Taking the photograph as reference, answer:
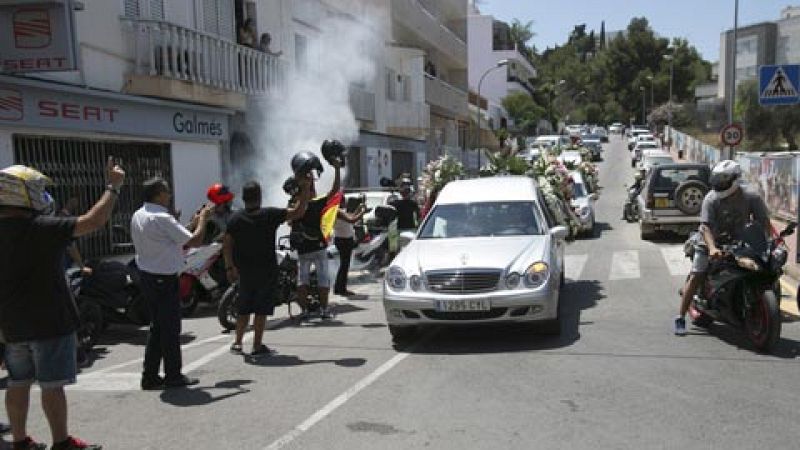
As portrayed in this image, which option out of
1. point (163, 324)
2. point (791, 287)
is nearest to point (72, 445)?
point (163, 324)

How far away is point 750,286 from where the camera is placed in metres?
6.82

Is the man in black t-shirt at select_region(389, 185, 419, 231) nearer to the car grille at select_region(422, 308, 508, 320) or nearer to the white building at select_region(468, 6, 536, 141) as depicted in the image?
the car grille at select_region(422, 308, 508, 320)

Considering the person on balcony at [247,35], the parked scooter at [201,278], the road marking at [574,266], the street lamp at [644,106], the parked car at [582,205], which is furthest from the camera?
the street lamp at [644,106]

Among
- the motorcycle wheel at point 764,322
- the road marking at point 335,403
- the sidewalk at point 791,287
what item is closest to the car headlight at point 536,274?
the road marking at point 335,403

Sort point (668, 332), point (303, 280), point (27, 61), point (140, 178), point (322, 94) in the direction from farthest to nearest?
point (322, 94) → point (140, 178) → point (27, 61) → point (303, 280) → point (668, 332)

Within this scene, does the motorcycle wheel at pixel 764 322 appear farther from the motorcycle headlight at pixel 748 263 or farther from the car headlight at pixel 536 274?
the car headlight at pixel 536 274

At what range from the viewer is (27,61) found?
32.8 ft

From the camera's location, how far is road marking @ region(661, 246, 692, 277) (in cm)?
1216

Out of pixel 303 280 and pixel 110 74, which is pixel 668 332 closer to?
pixel 303 280

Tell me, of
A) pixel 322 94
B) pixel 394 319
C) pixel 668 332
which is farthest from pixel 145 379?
pixel 322 94

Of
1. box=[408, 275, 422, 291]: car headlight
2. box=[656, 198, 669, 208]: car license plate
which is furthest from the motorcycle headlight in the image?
box=[656, 198, 669, 208]: car license plate

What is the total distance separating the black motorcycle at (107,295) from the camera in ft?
25.8

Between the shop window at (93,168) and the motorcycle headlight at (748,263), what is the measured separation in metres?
7.27

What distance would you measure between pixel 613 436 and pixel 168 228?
3.68 meters
